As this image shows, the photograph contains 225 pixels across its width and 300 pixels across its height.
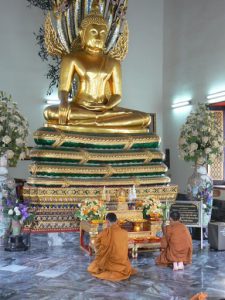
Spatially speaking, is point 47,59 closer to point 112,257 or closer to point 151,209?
point 151,209

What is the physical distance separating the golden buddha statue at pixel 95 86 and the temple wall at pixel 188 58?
221 centimetres

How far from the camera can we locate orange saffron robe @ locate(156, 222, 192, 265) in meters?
4.30

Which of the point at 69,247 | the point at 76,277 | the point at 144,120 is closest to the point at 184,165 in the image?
the point at 144,120

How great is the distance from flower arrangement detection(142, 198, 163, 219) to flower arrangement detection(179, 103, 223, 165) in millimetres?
1627

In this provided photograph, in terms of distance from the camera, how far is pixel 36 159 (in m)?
5.71

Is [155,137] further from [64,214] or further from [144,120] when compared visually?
[64,214]

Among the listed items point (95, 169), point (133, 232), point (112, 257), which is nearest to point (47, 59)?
point (95, 169)

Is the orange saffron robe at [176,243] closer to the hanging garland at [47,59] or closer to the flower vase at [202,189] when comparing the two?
the flower vase at [202,189]

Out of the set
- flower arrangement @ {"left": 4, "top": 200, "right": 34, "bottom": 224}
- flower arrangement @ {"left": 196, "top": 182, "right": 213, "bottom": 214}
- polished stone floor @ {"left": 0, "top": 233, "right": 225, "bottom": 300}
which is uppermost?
flower arrangement @ {"left": 196, "top": 182, "right": 213, "bottom": 214}

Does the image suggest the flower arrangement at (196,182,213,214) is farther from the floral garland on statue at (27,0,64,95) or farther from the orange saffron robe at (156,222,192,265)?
the floral garland on statue at (27,0,64,95)

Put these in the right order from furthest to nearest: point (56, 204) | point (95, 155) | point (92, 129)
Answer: point (92, 129)
point (95, 155)
point (56, 204)

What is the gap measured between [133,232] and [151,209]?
40cm

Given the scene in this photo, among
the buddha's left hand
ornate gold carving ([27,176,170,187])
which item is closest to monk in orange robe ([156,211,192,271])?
ornate gold carving ([27,176,170,187])

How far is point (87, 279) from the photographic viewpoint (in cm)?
390
